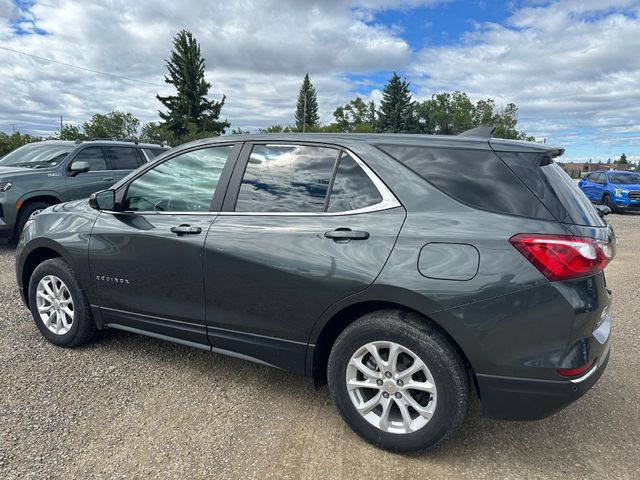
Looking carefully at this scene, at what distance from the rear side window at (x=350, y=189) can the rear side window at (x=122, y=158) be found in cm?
748

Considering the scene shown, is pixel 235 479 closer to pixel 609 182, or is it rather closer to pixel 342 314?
pixel 342 314

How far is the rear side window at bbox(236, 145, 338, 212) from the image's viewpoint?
107 inches

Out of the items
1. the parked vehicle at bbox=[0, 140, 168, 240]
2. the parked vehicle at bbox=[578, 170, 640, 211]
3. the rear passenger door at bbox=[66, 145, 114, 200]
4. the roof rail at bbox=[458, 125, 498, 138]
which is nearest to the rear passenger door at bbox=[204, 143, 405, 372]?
the roof rail at bbox=[458, 125, 498, 138]

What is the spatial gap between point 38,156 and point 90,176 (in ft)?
3.66

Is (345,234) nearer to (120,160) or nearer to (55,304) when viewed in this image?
(55,304)

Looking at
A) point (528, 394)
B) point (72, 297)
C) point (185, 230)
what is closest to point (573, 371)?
point (528, 394)

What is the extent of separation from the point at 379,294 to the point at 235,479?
1181mm

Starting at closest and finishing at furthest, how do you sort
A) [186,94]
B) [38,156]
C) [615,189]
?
[38,156], [615,189], [186,94]

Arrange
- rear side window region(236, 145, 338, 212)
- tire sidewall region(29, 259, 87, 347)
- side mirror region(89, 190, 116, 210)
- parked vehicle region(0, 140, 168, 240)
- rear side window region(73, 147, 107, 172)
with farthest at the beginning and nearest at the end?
rear side window region(73, 147, 107, 172) → parked vehicle region(0, 140, 168, 240) → tire sidewall region(29, 259, 87, 347) → side mirror region(89, 190, 116, 210) → rear side window region(236, 145, 338, 212)

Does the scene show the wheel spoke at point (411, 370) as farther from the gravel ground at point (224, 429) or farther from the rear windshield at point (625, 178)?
the rear windshield at point (625, 178)

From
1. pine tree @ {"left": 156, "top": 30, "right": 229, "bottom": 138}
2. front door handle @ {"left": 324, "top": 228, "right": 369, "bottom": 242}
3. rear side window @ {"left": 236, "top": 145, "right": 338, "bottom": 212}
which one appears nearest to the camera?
front door handle @ {"left": 324, "top": 228, "right": 369, "bottom": 242}

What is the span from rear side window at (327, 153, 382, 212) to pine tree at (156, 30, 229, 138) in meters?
48.4

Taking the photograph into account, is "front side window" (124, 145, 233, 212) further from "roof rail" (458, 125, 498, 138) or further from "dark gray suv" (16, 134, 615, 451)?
"roof rail" (458, 125, 498, 138)

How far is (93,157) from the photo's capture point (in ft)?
28.0
